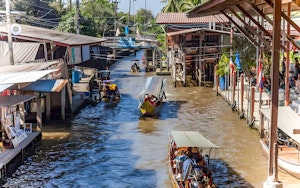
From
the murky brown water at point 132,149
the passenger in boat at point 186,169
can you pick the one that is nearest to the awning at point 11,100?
the murky brown water at point 132,149

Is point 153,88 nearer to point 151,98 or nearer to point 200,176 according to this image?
point 151,98

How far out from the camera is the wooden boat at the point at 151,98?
28.5m

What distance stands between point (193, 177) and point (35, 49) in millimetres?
16286

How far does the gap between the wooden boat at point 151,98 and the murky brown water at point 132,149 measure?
2.08ft

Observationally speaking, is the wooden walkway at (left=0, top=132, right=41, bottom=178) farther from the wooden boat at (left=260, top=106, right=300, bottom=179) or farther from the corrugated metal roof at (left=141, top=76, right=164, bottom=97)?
the corrugated metal roof at (left=141, top=76, right=164, bottom=97)

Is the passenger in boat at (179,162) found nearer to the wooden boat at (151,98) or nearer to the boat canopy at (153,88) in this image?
the wooden boat at (151,98)

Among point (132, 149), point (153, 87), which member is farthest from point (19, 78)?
point (153, 87)

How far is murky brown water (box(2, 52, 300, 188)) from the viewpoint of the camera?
17.4 meters

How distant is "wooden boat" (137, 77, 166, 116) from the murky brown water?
2.08 feet

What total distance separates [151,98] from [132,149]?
8.55m

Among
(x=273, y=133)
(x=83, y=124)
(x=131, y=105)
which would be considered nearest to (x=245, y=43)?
(x=131, y=105)

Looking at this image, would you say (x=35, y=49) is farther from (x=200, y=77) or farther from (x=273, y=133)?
(x=273, y=133)

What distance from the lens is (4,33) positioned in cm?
2786

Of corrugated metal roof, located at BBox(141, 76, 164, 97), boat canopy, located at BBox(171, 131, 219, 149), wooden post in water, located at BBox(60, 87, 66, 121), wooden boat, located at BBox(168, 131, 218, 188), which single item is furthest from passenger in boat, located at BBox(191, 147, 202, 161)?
corrugated metal roof, located at BBox(141, 76, 164, 97)
